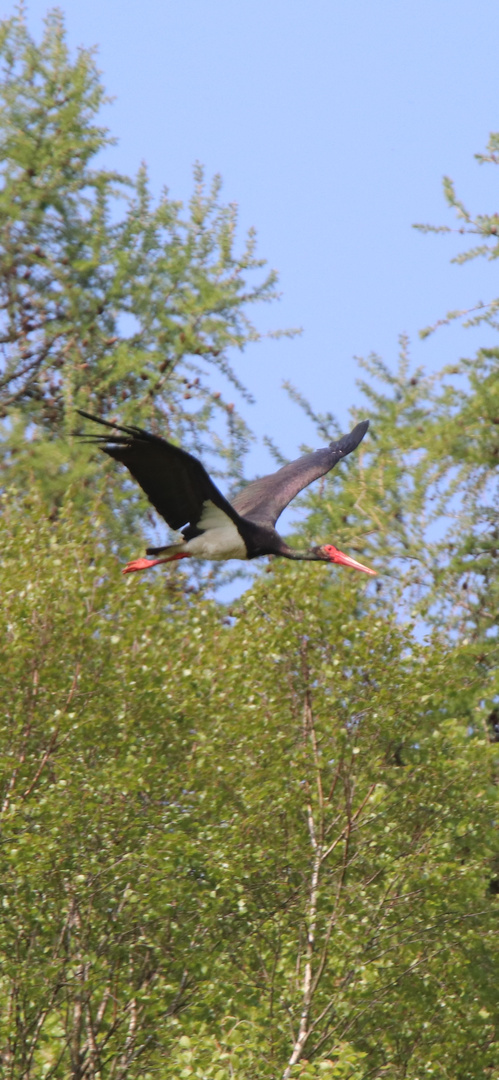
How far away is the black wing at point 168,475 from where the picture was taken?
25.7 ft

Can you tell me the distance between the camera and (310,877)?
9938 millimetres

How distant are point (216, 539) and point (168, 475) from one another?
43.6 inches

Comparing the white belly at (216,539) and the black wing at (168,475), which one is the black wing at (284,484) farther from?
the black wing at (168,475)

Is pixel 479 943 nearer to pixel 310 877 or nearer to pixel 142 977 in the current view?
pixel 310 877

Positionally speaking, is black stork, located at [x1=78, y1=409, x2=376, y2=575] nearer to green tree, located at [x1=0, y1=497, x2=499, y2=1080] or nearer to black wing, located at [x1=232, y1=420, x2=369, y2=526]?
black wing, located at [x1=232, y1=420, x2=369, y2=526]

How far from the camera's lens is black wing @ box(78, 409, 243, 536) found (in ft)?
25.7

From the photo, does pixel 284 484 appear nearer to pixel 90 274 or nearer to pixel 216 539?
pixel 216 539

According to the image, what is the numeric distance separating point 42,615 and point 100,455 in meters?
7.26

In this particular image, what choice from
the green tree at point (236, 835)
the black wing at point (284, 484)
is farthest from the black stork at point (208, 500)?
the green tree at point (236, 835)

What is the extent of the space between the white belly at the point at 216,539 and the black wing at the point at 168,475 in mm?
63

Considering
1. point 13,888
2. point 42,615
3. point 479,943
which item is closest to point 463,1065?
point 479,943

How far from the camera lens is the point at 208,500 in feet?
31.7

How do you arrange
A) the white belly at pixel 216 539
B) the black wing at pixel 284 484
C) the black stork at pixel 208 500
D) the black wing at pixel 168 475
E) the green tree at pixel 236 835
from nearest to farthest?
the black wing at pixel 168 475, the black stork at pixel 208 500, the green tree at pixel 236 835, the white belly at pixel 216 539, the black wing at pixel 284 484

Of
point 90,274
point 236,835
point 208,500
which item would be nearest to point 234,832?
point 236,835
